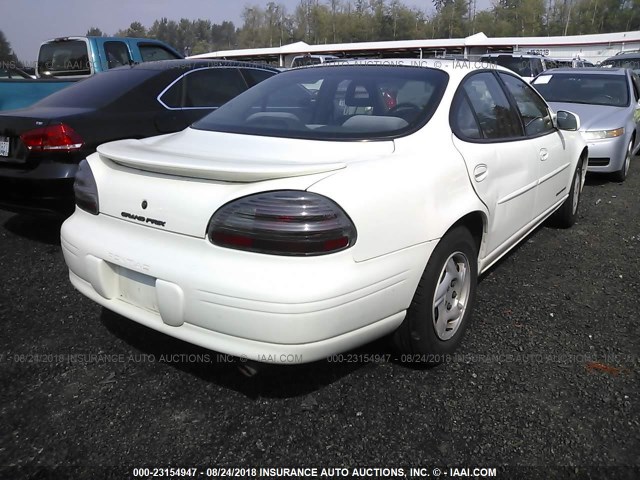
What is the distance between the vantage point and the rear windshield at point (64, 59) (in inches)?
307

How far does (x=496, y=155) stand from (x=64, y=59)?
756 cm

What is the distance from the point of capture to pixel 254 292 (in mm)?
1849

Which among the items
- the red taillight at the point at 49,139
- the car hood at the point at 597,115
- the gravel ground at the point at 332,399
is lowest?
the gravel ground at the point at 332,399

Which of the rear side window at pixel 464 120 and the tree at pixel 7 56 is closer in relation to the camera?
the rear side window at pixel 464 120

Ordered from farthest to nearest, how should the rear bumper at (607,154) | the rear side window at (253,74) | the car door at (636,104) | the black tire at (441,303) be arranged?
the car door at (636,104)
the rear bumper at (607,154)
the rear side window at (253,74)
the black tire at (441,303)

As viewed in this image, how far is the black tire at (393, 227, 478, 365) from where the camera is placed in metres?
2.28

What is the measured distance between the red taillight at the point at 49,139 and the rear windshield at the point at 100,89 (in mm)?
490

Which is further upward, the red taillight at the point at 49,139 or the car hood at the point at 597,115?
the red taillight at the point at 49,139

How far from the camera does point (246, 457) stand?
1993 millimetres

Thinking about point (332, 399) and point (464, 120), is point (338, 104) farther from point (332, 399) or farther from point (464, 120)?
point (332, 399)

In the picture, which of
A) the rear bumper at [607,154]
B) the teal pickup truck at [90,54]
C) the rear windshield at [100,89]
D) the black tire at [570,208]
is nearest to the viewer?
the rear windshield at [100,89]

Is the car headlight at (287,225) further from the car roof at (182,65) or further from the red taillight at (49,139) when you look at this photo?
the car roof at (182,65)

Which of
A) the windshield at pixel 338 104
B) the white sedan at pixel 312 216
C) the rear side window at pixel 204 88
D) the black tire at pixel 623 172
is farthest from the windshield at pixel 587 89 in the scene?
the windshield at pixel 338 104

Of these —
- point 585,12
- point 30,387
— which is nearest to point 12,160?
point 30,387
